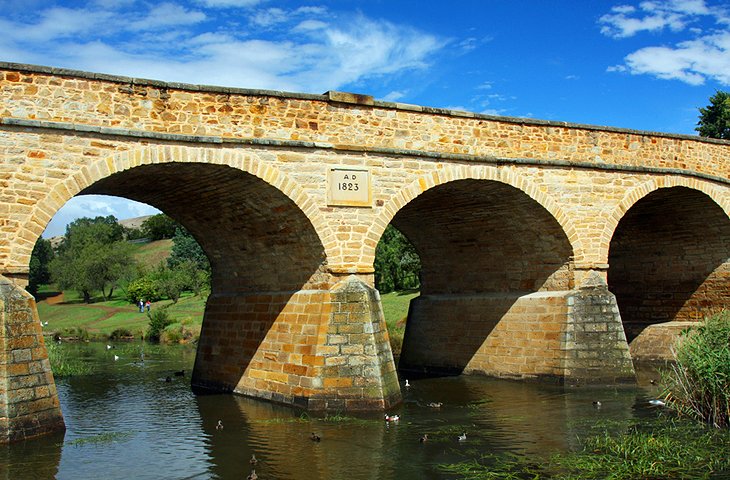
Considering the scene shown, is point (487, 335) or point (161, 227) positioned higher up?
point (161, 227)

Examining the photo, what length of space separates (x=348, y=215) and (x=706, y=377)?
19.5ft

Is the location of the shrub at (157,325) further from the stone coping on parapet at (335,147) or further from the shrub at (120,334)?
the stone coping on parapet at (335,147)

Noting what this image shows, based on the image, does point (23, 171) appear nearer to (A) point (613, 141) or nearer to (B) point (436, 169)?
(B) point (436, 169)

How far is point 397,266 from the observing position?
38344 mm

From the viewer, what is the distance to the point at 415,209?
16.5m

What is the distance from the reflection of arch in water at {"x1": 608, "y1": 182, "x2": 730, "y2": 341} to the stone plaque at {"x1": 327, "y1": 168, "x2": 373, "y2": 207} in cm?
739

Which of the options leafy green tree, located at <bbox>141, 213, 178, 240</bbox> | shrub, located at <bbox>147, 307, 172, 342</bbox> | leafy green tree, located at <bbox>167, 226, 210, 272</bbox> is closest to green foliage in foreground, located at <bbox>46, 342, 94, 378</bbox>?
shrub, located at <bbox>147, 307, 172, 342</bbox>

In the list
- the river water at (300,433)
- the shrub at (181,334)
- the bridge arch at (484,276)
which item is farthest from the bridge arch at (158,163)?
the shrub at (181,334)

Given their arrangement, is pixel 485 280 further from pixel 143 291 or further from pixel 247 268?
pixel 143 291

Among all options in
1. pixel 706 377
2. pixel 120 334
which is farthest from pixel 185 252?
pixel 706 377

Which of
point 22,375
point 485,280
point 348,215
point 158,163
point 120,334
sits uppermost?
point 158,163

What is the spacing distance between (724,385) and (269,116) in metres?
7.84

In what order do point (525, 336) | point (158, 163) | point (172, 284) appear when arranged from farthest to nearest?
point (172, 284) < point (525, 336) < point (158, 163)

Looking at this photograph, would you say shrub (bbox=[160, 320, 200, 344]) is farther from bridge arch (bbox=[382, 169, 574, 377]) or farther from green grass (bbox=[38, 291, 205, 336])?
bridge arch (bbox=[382, 169, 574, 377])
